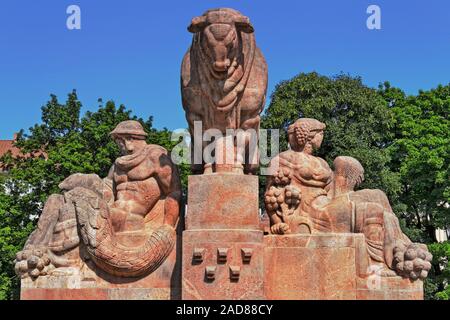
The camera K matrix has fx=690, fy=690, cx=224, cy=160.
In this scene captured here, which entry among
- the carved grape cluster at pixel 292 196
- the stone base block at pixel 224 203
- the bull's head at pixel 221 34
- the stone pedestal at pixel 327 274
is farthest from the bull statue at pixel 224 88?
the stone pedestal at pixel 327 274

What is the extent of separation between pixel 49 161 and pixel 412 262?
25.5 meters

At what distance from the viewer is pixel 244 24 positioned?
32.4ft

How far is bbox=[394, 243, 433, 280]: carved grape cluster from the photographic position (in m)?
10.0

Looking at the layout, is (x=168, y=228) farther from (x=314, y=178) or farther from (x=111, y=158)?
(x=111, y=158)

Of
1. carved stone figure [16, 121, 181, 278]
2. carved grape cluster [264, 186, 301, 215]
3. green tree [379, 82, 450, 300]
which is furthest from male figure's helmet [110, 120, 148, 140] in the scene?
green tree [379, 82, 450, 300]

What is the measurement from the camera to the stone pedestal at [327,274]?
10.1 m

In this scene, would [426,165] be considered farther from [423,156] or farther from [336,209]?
[336,209]

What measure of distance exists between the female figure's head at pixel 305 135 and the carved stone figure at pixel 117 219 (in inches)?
79.2

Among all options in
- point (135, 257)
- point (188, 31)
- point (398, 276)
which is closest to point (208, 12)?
point (188, 31)

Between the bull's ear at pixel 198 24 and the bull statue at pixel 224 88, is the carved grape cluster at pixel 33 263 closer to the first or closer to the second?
the bull statue at pixel 224 88

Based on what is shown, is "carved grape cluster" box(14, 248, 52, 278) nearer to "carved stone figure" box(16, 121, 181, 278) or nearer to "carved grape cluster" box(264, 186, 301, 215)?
"carved stone figure" box(16, 121, 181, 278)

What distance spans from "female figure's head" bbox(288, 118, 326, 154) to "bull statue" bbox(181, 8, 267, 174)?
0.90 metres

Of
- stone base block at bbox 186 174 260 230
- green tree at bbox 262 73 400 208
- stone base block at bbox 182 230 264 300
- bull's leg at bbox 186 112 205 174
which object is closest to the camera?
stone base block at bbox 182 230 264 300

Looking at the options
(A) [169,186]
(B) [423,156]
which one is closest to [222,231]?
(A) [169,186]
